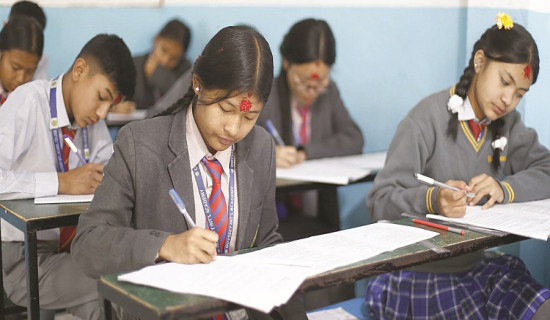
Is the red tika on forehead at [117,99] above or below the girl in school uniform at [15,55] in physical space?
below

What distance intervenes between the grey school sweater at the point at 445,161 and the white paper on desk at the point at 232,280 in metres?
0.84

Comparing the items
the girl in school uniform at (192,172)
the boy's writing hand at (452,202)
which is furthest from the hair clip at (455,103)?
the girl in school uniform at (192,172)

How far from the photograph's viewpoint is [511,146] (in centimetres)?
241

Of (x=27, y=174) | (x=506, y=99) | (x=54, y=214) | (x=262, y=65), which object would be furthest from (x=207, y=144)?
(x=506, y=99)

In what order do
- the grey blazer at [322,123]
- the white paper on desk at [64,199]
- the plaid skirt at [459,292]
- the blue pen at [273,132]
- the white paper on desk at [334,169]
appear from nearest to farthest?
the plaid skirt at [459,292]
the white paper on desk at [64,199]
the white paper on desk at [334,169]
the blue pen at [273,132]
the grey blazer at [322,123]

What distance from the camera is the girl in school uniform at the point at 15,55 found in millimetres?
2572

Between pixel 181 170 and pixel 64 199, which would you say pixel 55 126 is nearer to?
pixel 64 199

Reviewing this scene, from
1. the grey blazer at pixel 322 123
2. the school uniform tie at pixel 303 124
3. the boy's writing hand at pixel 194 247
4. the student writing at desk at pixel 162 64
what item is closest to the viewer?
the boy's writing hand at pixel 194 247

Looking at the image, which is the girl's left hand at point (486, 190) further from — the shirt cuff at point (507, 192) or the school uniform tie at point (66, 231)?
the school uniform tie at point (66, 231)

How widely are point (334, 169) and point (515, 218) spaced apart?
43.2 inches

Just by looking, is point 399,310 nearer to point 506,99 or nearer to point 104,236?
point 506,99

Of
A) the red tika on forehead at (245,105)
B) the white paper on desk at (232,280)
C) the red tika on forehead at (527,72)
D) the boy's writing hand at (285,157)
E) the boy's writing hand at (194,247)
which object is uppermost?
the red tika on forehead at (527,72)

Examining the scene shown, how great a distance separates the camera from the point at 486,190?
2.10 meters

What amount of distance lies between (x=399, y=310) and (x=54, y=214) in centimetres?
112
